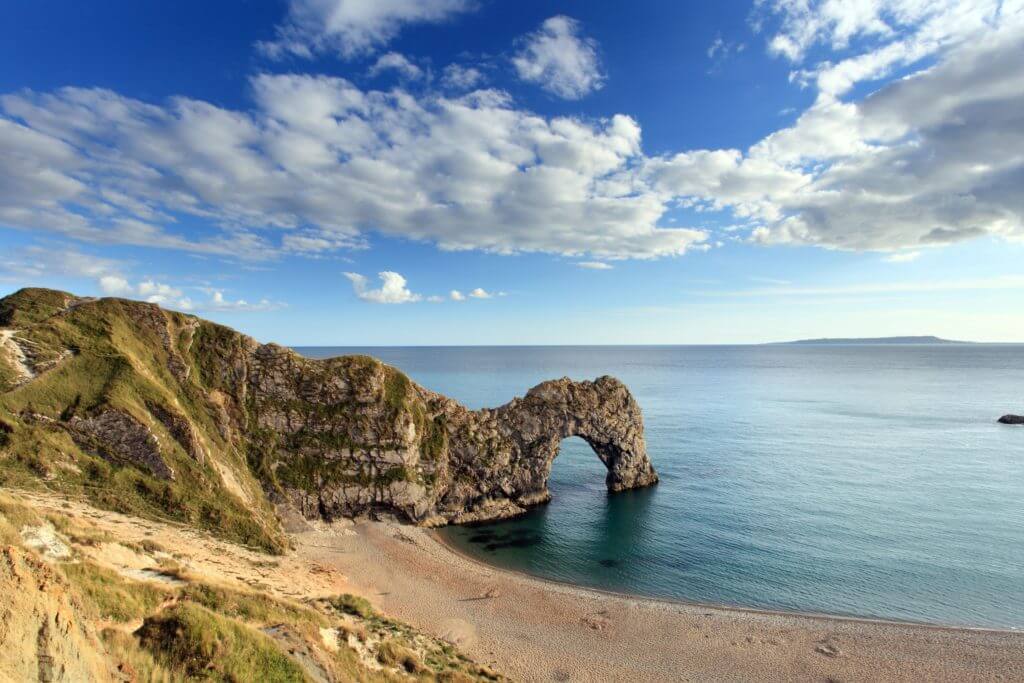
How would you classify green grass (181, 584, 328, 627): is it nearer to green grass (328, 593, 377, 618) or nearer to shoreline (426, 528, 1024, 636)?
green grass (328, 593, 377, 618)

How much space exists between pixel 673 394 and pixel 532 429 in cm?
12041

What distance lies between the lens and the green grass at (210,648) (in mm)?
16125

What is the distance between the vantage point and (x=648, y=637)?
38.6 metres

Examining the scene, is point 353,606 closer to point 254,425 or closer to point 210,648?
point 210,648

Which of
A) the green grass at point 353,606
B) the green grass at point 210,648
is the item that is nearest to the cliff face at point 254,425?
the green grass at point 353,606

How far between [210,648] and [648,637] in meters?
33.6

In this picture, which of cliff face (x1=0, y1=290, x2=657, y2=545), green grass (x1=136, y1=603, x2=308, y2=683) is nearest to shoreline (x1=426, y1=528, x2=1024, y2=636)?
cliff face (x1=0, y1=290, x2=657, y2=545)

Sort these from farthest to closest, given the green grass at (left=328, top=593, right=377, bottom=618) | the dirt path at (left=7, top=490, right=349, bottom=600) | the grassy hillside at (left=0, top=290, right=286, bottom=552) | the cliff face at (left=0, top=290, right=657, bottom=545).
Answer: the cliff face at (left=0, top=290, right=657, bottom=545), the grassy hillside at (left=0, top=290, right=286, bottom=552), the green grass at (left=328, top=593, right=377, bottom=618), the dirt path at (left=7, top=490, right=349, bottom=600)

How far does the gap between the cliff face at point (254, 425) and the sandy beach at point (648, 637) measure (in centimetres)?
1143

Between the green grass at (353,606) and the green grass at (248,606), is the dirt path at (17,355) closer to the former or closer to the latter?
the green grass at (248,606)

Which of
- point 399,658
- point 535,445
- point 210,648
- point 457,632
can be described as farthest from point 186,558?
point 535,445

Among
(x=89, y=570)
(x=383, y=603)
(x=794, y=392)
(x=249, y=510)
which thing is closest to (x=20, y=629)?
(x=89, y=570)

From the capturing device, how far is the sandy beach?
34.6 m

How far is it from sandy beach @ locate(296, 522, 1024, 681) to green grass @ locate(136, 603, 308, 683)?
2146 centimetres
